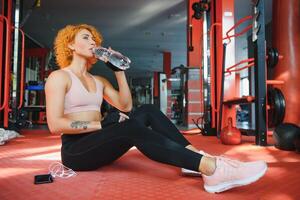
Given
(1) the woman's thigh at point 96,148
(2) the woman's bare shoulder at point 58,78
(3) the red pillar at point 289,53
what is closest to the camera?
(1) the woman's thigh at point 96,148

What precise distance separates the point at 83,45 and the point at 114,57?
29cm

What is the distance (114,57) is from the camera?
1.66 meters

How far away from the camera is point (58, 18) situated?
31.8 ft

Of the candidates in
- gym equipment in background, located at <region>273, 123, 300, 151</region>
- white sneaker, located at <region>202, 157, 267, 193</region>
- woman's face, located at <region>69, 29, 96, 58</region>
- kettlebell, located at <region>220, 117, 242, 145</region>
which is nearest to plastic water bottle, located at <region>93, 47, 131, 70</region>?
woman's face, located at <region>69, 29, 96, 58</region>

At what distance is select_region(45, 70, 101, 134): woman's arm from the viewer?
1.55 meters

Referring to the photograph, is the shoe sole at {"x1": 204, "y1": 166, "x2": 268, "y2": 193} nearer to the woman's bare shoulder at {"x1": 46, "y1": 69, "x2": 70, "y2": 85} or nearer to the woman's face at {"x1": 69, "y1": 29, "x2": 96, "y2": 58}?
the woman's bare shoulder at {"x1": 46, "y1": 69, "x2": 70, "y2": 85}

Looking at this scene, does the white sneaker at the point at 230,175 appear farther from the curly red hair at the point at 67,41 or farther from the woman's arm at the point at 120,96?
the curly red hair at the point at 67,41

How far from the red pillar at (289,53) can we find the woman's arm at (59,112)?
116 inches

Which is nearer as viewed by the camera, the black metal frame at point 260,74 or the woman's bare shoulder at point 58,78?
the woman's bare shoulder at point 58,78

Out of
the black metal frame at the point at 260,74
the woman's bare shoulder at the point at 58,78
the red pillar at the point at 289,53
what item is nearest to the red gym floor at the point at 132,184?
the woman's bare shoulder at the point at 58,78

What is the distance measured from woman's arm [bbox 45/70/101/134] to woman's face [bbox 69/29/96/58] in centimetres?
26

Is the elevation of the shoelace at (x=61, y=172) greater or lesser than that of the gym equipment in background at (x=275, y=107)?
lesser

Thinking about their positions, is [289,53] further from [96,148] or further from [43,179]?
[43,179]

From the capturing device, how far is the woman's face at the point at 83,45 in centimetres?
183
